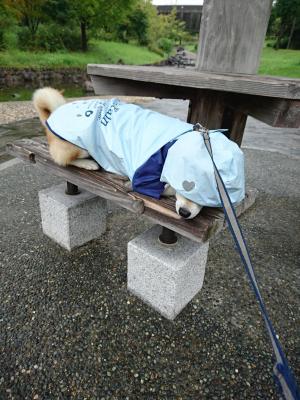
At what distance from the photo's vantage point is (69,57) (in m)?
16.2

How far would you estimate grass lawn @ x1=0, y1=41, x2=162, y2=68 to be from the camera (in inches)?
518

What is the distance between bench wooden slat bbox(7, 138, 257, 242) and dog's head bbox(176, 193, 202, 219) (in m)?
0.05

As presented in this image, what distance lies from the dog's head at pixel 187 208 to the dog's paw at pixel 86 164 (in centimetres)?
78

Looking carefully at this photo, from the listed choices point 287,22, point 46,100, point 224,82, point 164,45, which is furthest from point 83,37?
point 287,22

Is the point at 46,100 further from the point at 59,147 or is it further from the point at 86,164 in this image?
the point at 86,164

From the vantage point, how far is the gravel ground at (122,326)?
4.66ft

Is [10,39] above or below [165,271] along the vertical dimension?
above

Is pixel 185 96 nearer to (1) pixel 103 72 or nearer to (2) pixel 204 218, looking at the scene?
(1) pixel 103 72

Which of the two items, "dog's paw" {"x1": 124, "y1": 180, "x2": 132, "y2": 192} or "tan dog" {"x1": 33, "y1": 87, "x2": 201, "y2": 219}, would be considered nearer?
"dog's paw" {"x1": 124, "y1": 180, "x2": 132, "y2": 192}

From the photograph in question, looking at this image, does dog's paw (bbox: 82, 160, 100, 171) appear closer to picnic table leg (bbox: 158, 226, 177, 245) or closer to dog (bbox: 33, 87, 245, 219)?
dog (bbox: 33, 87, 245, 219)

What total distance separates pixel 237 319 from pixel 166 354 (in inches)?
21.0

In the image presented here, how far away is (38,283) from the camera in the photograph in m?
2.01

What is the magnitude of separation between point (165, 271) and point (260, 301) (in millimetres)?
863

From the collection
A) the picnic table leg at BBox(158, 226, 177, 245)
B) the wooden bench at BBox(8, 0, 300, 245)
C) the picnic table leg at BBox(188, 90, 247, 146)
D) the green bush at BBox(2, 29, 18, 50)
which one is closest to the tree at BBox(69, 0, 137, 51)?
the green bush at BBox(2, 29, 18, 50)
